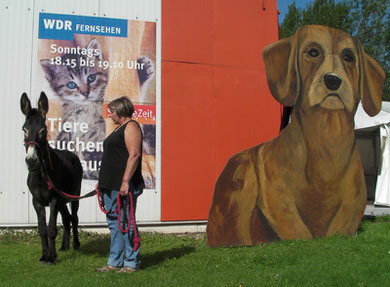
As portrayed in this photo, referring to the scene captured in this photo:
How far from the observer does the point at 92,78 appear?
7633 mm

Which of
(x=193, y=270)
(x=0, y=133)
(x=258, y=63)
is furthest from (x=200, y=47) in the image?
(x=193, y=270)

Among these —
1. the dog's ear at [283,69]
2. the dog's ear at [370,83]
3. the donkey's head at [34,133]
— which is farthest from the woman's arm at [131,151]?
the dog's ear at [370,83]

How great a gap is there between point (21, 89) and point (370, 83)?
21.5ft

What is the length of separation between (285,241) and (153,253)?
210cm

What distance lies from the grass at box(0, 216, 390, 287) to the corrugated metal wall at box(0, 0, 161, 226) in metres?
0.74

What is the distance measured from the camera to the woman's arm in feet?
14.2

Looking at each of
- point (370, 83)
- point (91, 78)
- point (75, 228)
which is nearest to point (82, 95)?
point (91, 78)

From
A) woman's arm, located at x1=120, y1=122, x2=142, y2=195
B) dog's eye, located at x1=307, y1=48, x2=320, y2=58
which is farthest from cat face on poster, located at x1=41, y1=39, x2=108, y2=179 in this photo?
dog's eye, located at x1=307, y1=48, x2=320, y2=58

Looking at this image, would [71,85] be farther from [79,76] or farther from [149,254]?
[149,254]

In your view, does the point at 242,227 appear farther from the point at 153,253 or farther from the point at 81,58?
the point at 81,58

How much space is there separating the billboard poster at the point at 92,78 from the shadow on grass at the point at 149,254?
1.41 meters

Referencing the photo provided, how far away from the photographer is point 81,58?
7.61 m

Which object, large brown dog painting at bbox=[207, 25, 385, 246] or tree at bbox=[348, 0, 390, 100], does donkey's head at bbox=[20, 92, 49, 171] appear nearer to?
large brown dog painting at bbox=[207, 25, 385, 246]

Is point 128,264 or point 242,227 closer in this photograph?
point 128,264
